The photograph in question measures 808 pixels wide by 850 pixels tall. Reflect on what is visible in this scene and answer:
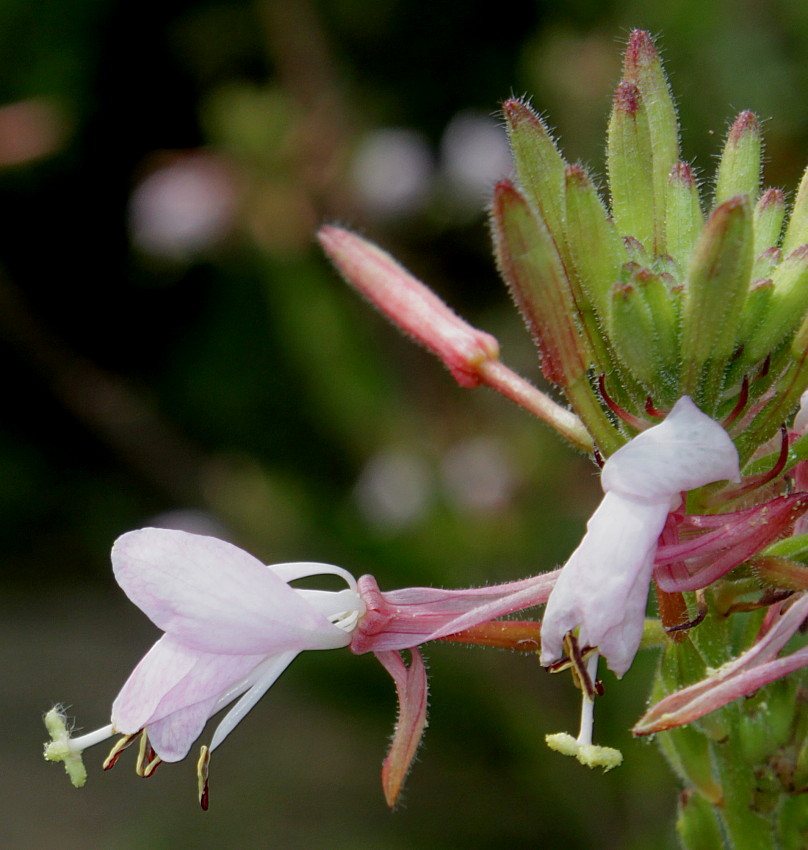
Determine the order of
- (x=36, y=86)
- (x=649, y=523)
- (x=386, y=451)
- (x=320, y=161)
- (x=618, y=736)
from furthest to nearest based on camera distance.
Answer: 1. (x=36, y=86)
2. (x=386, y=451)
3. (x=320, y=161)
4. (x=618, y=736)
5. (x=649, y=523)

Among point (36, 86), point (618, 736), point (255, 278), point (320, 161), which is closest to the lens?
point (618, 736)

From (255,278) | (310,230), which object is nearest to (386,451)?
(310,230)

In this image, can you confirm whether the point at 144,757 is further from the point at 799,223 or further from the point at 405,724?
the point at 799,223

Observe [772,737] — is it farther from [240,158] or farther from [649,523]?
[240,158]

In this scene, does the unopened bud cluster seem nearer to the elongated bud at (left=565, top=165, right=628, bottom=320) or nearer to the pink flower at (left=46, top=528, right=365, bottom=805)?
the elongated bud at (left=565, top=165, right=628, bottom=320)

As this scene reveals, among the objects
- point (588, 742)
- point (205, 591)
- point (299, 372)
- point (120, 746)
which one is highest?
point (205, 591)

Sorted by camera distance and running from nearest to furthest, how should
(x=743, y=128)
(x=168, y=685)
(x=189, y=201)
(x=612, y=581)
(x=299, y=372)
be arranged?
(x=612, y=581) < (x=168, y=685) < (x=743, y=128) < (x=189, y=201) < (x=299, y=372)

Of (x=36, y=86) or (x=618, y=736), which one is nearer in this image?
(x=618, y=736)

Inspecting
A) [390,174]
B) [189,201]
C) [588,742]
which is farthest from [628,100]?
[189,201]

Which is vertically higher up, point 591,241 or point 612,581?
point 591,241
